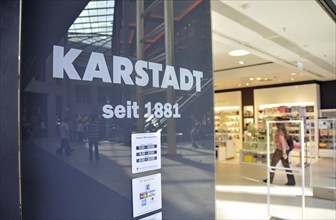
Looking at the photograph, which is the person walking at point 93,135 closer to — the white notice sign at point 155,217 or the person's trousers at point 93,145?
the person's trousers at point 93,145

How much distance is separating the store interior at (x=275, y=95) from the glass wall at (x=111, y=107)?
7.79 ft

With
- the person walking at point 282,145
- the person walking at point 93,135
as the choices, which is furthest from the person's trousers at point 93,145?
the person walking at point 282,145

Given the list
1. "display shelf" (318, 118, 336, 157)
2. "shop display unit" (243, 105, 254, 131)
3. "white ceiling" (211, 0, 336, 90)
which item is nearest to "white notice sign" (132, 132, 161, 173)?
"white ceiling" (211, 0, 336, 90)

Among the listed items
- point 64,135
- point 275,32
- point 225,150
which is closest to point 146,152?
point 64,135

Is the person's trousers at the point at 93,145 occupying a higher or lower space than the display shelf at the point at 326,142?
higher

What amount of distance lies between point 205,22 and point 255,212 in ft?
12.5

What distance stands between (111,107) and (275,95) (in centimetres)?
1221

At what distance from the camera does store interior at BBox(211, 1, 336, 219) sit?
4109 mm

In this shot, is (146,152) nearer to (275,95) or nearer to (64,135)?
(64,135)

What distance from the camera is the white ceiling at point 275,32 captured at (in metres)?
3.75

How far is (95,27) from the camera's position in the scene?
1.20 m

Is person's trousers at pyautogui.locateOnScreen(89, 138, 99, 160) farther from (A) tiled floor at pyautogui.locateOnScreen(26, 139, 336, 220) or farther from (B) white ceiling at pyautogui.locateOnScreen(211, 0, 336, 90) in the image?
(B) white ceiling at pyautogui.locateOnScreen(211, 0, 336, 90)

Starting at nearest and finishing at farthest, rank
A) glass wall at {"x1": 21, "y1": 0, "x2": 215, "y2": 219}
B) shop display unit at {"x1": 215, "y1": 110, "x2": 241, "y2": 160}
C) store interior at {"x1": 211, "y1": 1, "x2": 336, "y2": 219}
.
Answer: glass wall at {"x1": 21, "y1": 0, "x2": 215, "y2": 219} < store interior at {"x1": 211, "y1": 1, "x2": 336, "y2": 219} < shop display unit at {"x1": 215, "y1": 110, "x2": 241, "y2": 160}

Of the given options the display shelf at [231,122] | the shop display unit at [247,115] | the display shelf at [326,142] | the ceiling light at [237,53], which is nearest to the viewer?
the ceiling light at [237,53]
